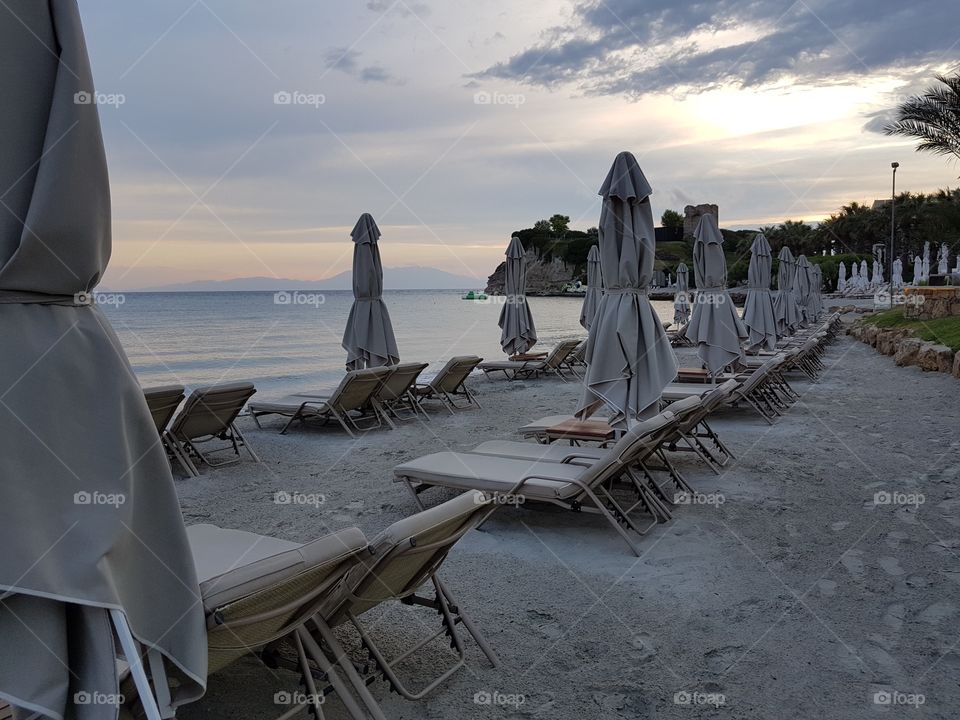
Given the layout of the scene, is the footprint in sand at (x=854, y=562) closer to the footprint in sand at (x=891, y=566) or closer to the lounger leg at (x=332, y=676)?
the footprint in sand at (x=891, y=566)

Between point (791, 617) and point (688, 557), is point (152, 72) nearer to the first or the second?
point (688, 557)

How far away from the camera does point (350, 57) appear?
8.52 metres

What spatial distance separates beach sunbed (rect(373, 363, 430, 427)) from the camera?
870cm

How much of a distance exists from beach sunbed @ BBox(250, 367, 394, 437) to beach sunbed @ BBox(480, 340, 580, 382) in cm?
482

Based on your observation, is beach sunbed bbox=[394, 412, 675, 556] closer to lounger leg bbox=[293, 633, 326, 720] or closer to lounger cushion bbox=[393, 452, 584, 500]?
lounger cushion bbox=[393, 452, 584, 500]

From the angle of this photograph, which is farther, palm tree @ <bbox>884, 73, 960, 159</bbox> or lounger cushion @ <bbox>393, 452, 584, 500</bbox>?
palm tree @ <bbox>884, 73, 960, 159</bbox>

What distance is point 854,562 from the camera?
13.8ft

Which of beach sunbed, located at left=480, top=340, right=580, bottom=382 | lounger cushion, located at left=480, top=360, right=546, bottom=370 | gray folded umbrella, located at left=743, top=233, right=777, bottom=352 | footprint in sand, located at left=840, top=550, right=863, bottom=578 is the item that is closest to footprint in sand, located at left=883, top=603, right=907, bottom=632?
footprint in sand, located at left=840, top=550, right=863, bottom=578

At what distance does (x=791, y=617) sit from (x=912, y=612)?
0.63m

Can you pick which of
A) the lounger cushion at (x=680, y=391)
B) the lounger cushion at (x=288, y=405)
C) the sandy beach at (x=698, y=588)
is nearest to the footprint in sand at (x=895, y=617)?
the sandy beach at (x=698, y=588)

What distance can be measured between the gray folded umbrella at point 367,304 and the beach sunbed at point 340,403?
3.87ft

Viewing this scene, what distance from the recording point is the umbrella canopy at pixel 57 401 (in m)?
1.75

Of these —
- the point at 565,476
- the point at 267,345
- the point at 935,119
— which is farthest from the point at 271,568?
the point at 267,345

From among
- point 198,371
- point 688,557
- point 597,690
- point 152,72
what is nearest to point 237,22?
point 152,72
